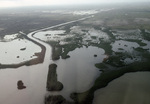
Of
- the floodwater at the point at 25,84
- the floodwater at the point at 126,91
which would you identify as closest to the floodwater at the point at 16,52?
the floodwater at the point at 25,84

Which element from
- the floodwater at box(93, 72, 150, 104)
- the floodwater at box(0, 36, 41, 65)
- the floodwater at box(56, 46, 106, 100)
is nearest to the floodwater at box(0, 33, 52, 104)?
the floodwater at box(56, 46, 106, 100)

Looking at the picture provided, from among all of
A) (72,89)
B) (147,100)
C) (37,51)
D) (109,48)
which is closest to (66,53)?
(37,51)

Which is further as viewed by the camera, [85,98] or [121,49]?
[121,49]

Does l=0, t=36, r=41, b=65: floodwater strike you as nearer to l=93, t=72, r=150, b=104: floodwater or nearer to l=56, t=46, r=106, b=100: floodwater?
l=56, t=46, r=106, b=100: floodwater

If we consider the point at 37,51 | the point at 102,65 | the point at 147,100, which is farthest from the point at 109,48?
the point at 147,100

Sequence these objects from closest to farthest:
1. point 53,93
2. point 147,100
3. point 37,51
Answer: point 147,100
point 53,93
point 37,51

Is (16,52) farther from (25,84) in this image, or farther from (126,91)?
(126,91)

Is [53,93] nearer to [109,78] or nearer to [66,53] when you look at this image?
[109,78]

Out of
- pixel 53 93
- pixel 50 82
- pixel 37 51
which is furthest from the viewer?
pixel 37 51
